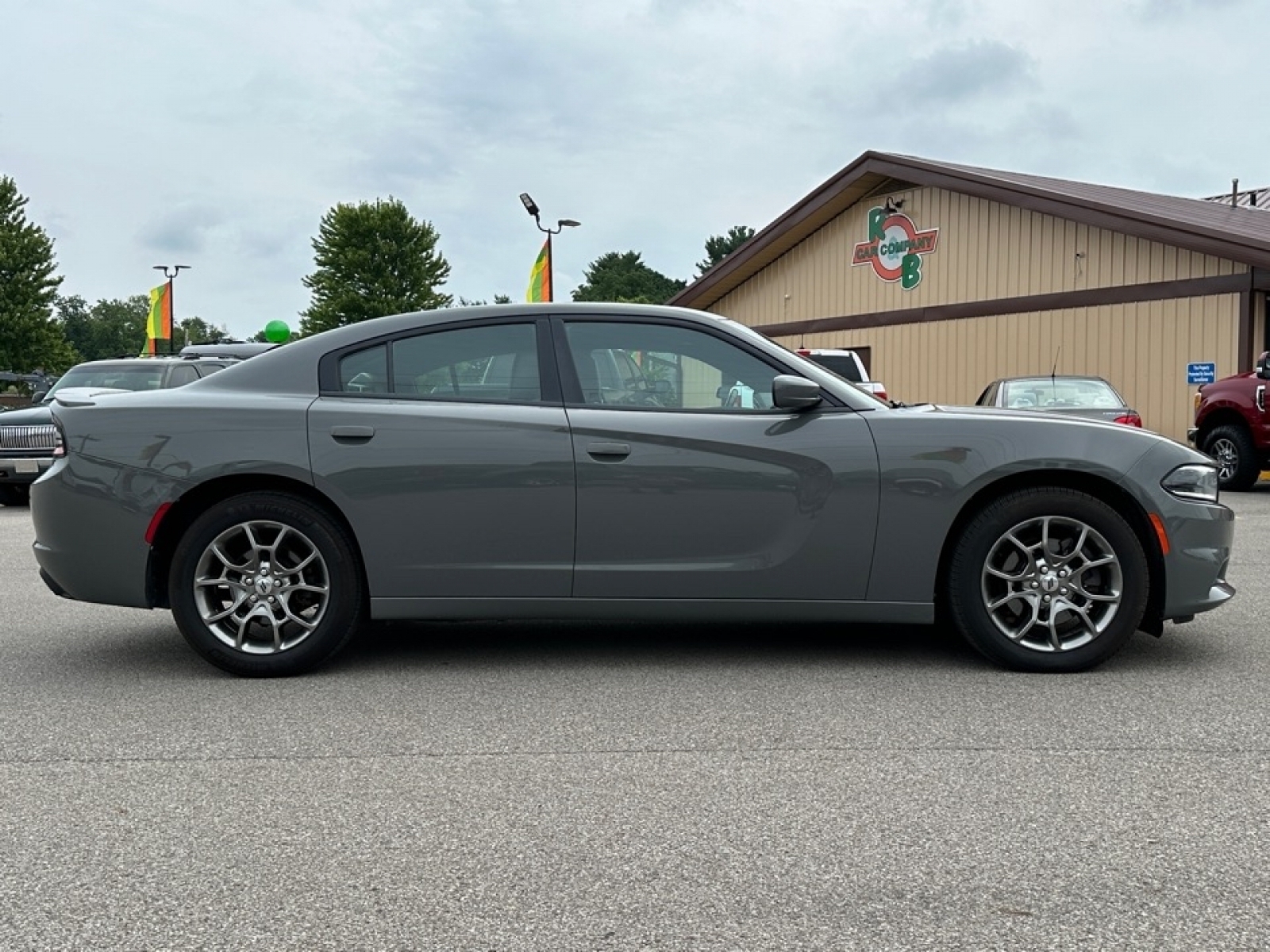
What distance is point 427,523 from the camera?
4941mm

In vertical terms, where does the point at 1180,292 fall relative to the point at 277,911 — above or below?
above

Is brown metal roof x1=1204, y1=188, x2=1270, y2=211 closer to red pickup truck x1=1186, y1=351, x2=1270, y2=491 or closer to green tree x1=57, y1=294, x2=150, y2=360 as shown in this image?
red pickup truck x1=1186, y1=351, x2=1270, y2=491

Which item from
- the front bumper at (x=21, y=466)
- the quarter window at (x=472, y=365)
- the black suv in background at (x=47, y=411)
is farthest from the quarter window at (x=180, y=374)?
the quarter window at (x=472, y=365)

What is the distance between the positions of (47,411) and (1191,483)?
12.0 meters

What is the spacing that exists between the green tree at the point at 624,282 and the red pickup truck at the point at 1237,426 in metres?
82.7

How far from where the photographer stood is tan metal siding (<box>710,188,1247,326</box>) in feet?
67.2

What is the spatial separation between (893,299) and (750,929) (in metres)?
23.6

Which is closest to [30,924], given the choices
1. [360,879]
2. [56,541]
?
[360,879]

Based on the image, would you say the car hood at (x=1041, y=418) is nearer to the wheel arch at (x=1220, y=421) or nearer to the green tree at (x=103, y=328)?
the wheel arch at (x=1220, y=421)

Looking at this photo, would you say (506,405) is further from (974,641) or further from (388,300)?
(388,300)

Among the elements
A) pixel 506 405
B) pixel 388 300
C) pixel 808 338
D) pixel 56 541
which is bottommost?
pixel 56 541

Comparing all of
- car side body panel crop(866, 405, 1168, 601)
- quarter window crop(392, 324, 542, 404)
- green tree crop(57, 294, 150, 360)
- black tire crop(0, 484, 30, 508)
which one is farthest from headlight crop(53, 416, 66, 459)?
green tree crop(57, 294, 150, 360)

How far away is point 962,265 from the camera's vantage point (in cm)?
2359

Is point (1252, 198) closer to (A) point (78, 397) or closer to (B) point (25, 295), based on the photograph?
(A) point (78, 397)
